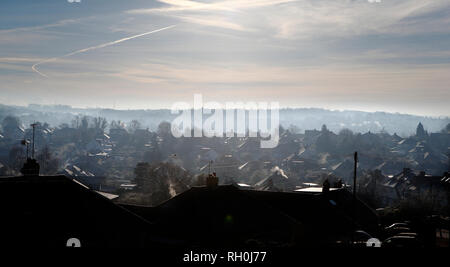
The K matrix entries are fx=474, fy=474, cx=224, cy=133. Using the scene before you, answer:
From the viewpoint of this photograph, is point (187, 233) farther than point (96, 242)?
Yes

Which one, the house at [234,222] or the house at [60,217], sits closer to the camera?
the house at [60,217]

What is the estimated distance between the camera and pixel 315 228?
119 feet

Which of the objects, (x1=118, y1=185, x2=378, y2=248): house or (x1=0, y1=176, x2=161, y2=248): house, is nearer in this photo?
(x1=0, y1=176, x2=161, y2=248): house

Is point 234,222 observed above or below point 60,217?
below

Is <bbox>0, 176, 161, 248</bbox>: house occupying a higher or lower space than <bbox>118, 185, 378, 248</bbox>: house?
higher

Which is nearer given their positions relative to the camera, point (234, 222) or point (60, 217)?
point (60, 217)

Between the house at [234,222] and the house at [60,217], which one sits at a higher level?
the house at [60,217]
